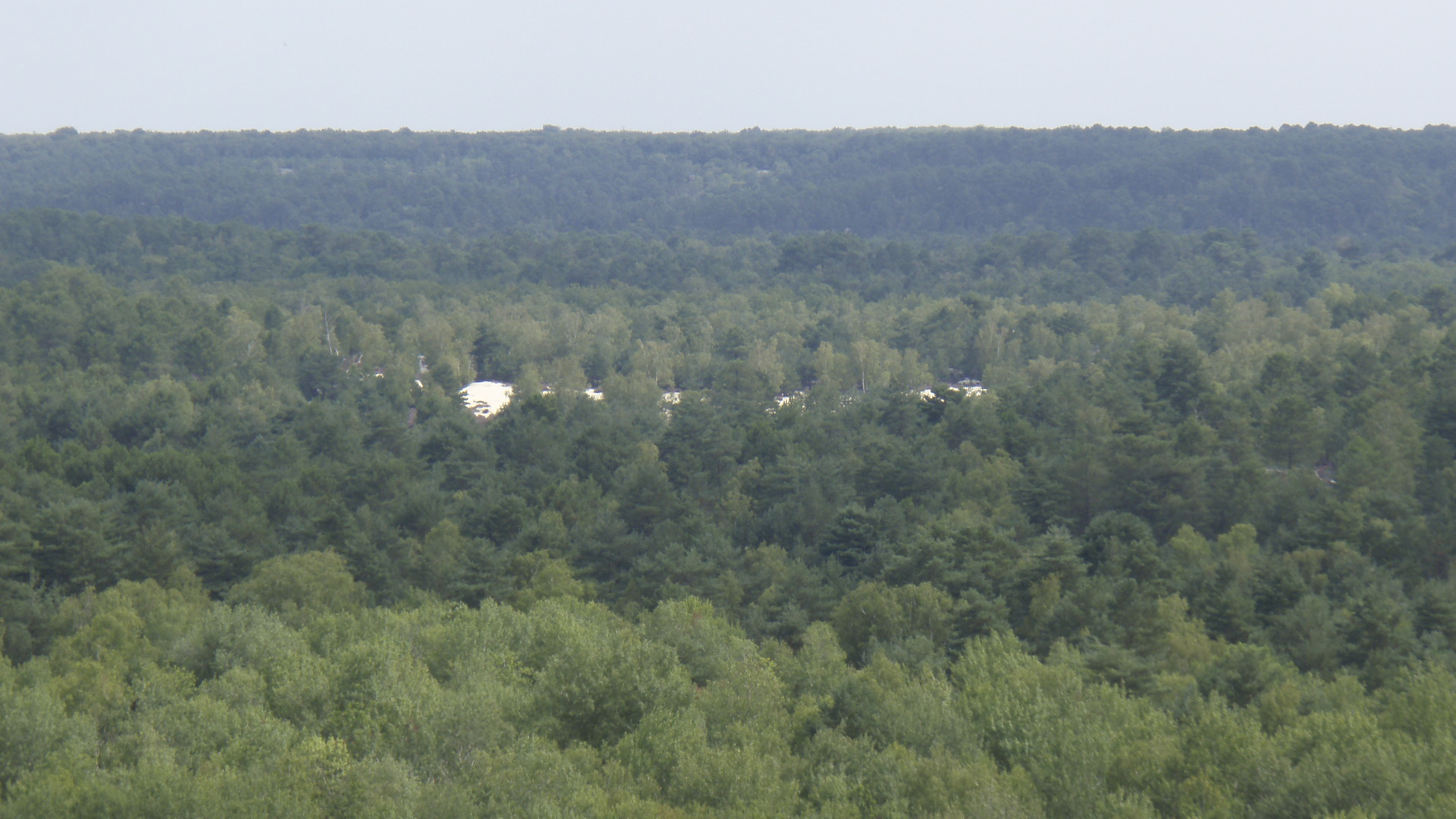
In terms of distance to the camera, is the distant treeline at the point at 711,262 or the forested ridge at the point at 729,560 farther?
the distant treeline at the point at 711,262

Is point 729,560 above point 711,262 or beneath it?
beneath

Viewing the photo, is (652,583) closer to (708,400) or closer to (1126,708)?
(1126,708)

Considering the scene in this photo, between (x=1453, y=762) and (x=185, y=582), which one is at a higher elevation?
(x=1453, y=762)

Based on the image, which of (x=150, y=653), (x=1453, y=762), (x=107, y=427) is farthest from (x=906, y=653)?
(x=107, y=427)

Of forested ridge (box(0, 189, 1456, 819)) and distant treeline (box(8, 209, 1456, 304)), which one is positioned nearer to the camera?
forested ridge (box(0, 189, 1456, 819))

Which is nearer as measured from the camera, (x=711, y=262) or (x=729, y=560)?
(x=729, y=560)

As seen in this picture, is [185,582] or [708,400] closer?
[185,582]

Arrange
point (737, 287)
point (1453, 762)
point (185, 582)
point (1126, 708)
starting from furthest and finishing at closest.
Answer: point (737, 287) → point (185, 582) → point (1126, 708) → point (1453, 762)

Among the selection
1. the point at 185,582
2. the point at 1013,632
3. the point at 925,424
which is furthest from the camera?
the point at 925,424
